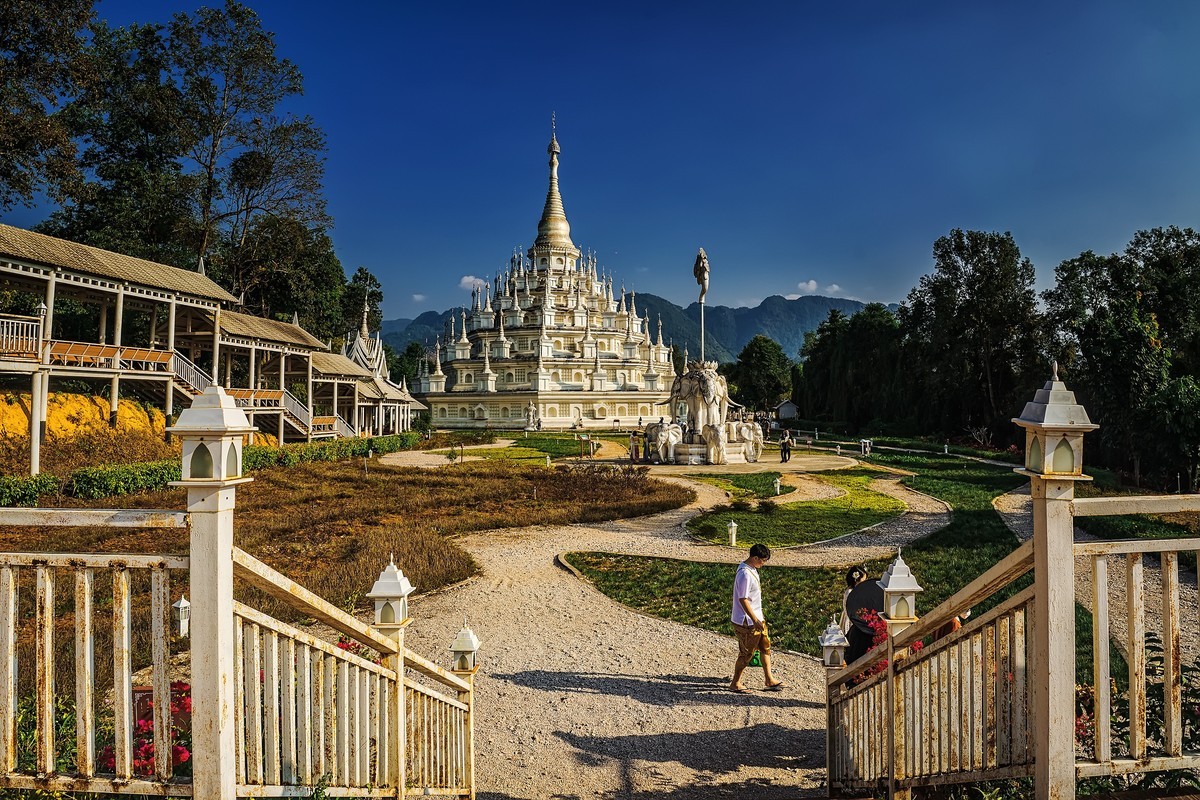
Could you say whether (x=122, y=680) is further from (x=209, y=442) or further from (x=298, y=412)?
(x=298, y=412)

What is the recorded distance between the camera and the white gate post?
2.58m

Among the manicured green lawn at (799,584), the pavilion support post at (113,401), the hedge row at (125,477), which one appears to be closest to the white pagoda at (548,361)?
the hedge row at (125,477)

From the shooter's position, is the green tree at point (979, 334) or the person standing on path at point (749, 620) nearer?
the person standing on path at point (749, 620)

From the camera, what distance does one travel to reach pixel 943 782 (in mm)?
3406

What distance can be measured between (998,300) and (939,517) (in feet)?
91.8

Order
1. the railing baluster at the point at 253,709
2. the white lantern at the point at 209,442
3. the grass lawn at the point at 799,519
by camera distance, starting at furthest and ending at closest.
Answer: the grass lawn at the point at 799,519
the railing baluster at the point at 253,709
the white lantern at the point at 209,442

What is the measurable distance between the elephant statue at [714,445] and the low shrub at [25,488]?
22.2 meters

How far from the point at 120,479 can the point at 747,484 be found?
1853cm

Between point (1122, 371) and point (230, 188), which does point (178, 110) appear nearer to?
point (230, 188)

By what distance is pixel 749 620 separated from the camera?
6977 millimetres

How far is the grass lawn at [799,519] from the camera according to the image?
46.7 feet

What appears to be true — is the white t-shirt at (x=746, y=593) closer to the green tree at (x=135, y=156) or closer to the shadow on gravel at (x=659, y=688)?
the shadow on gravel at (x=659, y=688)

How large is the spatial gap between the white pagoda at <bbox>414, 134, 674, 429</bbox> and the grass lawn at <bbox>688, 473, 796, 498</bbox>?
1057 inches

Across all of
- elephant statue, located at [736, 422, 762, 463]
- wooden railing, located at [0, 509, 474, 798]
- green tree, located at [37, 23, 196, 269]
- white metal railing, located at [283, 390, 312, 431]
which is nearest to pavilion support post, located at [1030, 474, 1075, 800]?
wooden railing, located at [0, 509, 474, 798]
